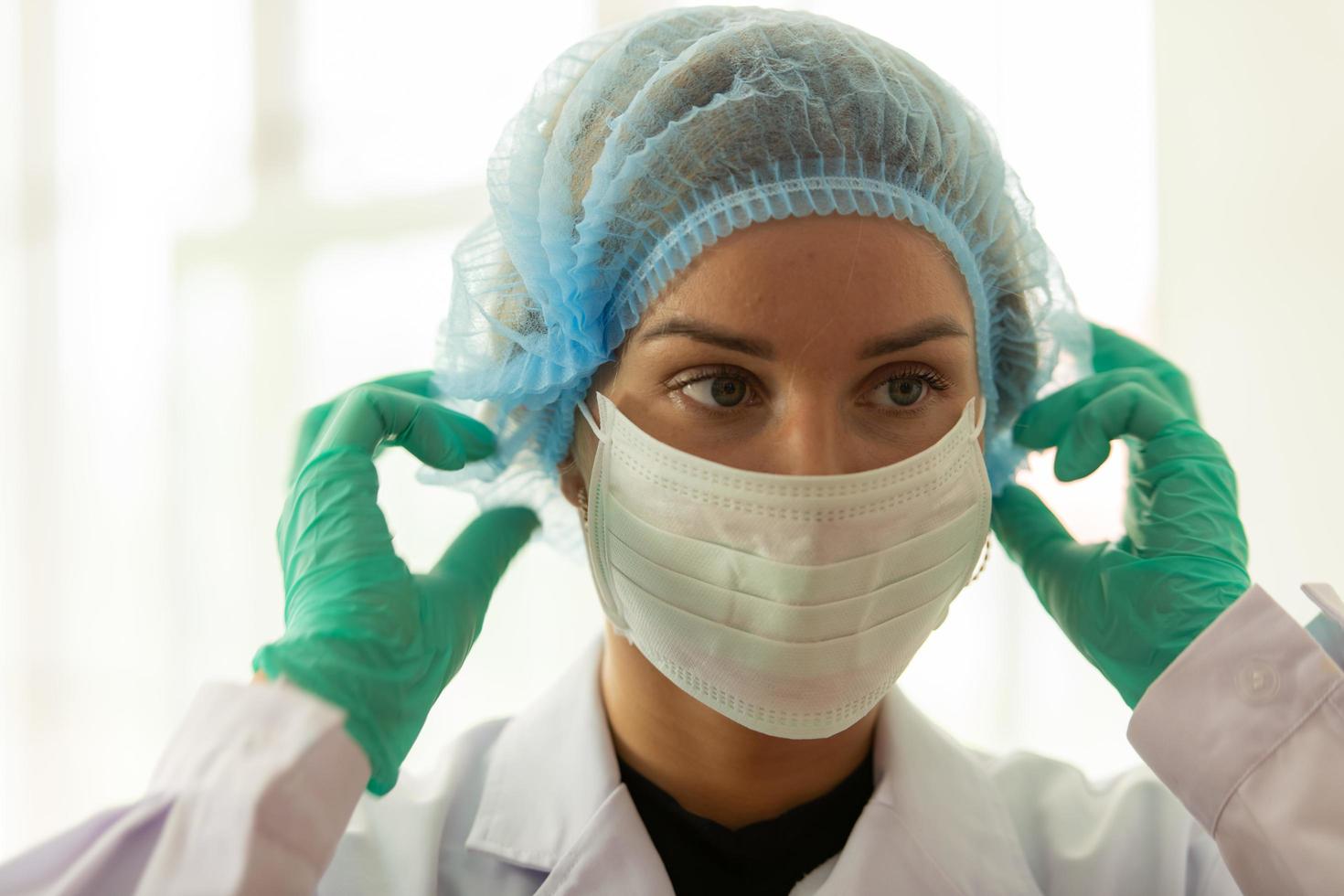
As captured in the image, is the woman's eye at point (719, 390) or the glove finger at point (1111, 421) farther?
the glove finger at point (1111, 421)

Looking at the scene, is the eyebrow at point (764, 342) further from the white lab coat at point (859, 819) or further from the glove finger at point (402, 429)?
the white lab coat at point (859, 819)

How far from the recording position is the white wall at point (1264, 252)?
2.27 metres

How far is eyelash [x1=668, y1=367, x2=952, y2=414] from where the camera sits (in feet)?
4.32

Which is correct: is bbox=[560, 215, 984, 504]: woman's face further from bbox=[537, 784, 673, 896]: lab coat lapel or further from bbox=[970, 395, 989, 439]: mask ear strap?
bbox=[537, 784, 673, 896]: lab coat lapel

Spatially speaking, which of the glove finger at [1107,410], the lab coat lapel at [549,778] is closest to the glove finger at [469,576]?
the lab coat lapel at [549,778]

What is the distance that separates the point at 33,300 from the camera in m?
2.81

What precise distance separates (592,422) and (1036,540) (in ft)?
2.35

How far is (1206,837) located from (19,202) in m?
3.03

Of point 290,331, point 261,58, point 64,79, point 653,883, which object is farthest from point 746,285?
point 64,79

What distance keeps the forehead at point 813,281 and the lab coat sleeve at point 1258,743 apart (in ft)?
1.74

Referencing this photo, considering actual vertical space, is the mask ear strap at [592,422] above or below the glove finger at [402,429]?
above

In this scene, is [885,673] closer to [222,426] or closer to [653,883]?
[653,883]

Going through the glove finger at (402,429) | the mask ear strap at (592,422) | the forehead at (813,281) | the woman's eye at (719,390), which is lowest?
the glove finger at (402,429)

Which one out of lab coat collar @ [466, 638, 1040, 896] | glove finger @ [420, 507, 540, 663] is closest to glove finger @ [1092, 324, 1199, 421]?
lab coat collar @ [466, 638, 1040, 896]
